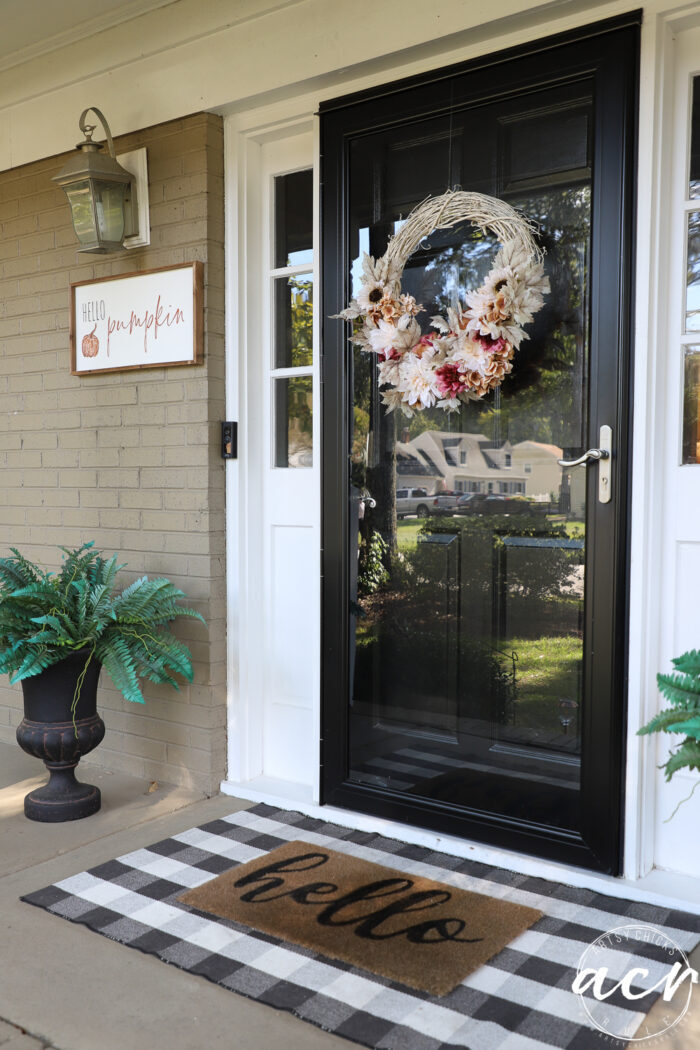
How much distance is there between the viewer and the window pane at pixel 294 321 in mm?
3074

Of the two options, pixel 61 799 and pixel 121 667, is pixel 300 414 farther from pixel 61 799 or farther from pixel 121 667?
pixel 61 799

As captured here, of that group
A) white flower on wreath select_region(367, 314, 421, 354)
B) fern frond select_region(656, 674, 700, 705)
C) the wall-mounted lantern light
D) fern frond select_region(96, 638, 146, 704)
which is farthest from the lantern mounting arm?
fern frond select_region(656, 674, 700, 705)

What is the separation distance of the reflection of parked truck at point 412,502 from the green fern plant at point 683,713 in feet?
3.38

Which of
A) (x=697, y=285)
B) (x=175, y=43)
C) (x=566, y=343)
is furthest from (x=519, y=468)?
(x=175, y=43)

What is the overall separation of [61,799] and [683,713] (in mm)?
1994

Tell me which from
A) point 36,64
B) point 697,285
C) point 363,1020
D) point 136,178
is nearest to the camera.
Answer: point 363,1020

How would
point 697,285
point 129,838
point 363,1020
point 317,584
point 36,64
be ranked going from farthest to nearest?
point 36,64, point 317,584, point 129,838, point 697,285, point 363,1020

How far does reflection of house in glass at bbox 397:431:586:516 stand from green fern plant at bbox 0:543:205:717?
33.7 inches

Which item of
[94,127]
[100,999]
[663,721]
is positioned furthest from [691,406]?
[94,127]

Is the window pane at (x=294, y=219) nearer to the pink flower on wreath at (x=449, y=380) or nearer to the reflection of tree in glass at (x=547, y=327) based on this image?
the reflection of tree in glass at (x=547, y=327)

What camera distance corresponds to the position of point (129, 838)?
2.75 m

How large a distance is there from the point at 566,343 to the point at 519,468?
364mm

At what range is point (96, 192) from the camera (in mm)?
3020

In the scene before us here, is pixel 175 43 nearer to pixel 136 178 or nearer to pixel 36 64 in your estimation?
pixel 136 178
